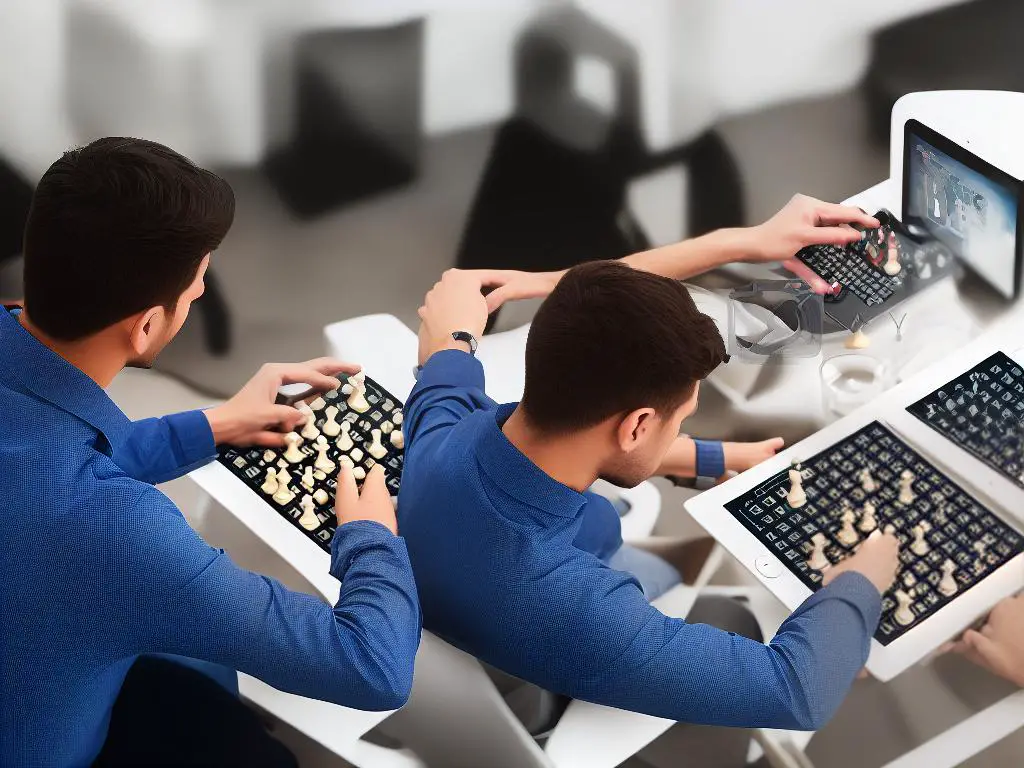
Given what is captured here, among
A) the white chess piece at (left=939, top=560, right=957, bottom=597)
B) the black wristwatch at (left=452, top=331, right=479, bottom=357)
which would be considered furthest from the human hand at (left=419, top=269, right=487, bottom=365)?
the white chess piece at (left=939, top=560, right=957, bottom=597)

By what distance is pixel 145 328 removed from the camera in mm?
1418

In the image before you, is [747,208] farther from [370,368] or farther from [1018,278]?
[370,368]

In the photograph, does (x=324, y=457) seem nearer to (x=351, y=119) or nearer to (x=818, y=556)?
(x=818, y=556)

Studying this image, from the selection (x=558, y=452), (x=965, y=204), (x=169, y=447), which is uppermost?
(x=965, y=204)

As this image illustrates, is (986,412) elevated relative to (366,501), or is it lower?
elevated

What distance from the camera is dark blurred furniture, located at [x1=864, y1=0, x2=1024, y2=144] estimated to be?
1976 mm

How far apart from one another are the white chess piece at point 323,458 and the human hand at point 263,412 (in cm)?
6

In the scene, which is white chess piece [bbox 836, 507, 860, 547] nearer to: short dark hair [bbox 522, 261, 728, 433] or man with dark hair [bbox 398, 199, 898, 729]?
man with dark hair [bbox 398, 199, 898, 729]

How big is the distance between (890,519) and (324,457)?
71 cm

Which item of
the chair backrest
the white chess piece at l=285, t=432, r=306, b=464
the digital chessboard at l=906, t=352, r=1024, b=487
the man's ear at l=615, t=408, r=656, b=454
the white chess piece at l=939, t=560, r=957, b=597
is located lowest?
the chair backrest

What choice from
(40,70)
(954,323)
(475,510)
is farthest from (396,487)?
(40,70)

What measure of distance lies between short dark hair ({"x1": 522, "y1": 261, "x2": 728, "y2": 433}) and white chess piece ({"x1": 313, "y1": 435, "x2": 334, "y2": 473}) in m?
0.38

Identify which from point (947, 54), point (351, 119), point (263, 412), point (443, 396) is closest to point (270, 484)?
point (263, 412)

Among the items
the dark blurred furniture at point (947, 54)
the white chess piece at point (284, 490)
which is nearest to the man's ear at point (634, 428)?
the white chess piece at point (284, 490)
